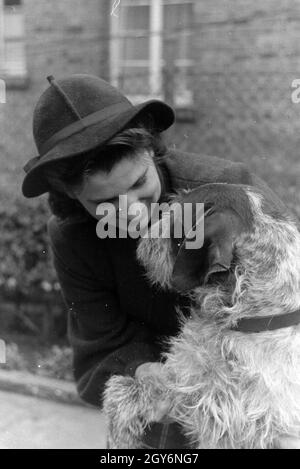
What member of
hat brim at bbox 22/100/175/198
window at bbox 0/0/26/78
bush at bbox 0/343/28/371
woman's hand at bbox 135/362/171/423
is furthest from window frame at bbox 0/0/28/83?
woman's hand at bbox 135/362/171/423

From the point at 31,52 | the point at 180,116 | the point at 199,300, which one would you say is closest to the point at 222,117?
the point at 180,116

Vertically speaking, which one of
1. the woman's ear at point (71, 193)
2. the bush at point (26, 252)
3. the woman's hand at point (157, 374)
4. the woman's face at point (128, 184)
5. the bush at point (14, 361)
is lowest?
the bush at point (14, 361)

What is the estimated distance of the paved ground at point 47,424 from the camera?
9.86 feet

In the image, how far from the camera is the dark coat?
196 centimetres

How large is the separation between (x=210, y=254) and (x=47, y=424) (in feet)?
7.78

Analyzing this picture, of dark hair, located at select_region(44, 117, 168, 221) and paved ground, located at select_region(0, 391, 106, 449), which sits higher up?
dark hair, located at select_region(44, 117, 168, 221)

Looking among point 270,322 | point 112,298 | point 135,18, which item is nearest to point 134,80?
point 135,18

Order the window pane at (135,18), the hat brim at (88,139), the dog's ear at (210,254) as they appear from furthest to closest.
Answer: the window pane at (135,18) < the hat brim at (88,139) < the dog's ear at (210,254)

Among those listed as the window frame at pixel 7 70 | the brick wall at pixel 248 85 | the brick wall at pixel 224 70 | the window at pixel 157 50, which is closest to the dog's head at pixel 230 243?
the brick wall at pixel 224 70

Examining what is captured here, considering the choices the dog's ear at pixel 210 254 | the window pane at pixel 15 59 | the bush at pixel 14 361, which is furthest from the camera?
the window pane at pixel 15 59

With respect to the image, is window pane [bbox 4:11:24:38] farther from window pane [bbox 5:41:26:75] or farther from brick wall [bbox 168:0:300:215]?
brick wall [bbox 168:0:300:215]

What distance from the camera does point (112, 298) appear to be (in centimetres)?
216

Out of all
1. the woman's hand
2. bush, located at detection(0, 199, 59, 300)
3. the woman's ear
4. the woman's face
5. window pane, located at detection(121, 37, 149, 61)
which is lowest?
bush, located at detection(0, 199, 59, 300)

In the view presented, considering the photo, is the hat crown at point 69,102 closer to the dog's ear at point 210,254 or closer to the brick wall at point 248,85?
Answer: the dog's ear at point 210,254
